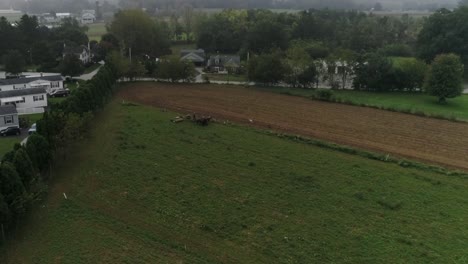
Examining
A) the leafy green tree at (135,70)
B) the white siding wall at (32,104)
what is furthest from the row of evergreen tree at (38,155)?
the leafy green tree at (135,70)

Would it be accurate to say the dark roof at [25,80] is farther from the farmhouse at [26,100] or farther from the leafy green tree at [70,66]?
the leafy green tree at [70,66]

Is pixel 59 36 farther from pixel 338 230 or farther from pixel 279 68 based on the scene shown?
pixel 338 230

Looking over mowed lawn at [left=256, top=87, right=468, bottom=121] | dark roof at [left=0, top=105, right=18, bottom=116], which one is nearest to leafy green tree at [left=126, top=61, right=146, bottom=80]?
mowed lawn at [left=256, top=87, right=468, bottom=121]

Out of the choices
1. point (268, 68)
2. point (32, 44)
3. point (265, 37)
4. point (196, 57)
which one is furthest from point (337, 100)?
point (32, 44)

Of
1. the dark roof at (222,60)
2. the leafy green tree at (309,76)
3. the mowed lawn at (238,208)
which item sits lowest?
the mowed lawn at (238,208)

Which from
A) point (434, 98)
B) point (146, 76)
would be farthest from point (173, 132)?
point (434, 98)

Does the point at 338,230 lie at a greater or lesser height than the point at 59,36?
lesser
